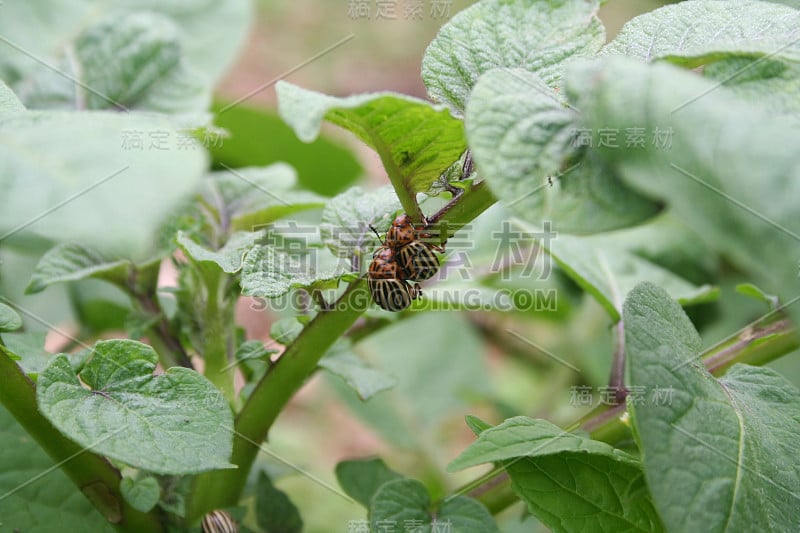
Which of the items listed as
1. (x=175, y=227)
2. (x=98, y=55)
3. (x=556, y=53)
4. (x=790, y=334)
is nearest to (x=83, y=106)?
(x=98, y=55)

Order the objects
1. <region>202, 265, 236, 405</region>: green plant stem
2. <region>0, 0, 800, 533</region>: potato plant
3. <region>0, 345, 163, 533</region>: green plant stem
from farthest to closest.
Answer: <region>202, 265, 236, 405</region>: green plant stem
<region>0, 345, 163, 533</region>: green plant stem
<region>0, 0, 800, 533</region>: potato plant

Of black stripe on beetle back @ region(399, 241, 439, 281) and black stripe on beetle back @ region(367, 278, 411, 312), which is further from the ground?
black stripe on beetle back @ region(399, 241, 439, 281)

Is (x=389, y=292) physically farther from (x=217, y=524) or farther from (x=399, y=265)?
(x=217, y=524)

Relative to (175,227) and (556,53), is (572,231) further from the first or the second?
(175,227)

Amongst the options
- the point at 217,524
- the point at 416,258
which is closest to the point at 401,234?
the point at 416,258

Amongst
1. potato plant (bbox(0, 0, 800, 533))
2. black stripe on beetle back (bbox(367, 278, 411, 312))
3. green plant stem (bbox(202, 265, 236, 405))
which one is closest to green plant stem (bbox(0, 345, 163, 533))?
potato plant (bbox(0, 0, 800, 533))

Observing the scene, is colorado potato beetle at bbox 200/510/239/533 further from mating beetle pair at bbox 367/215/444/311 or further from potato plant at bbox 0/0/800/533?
mating beetle pair at bbox 367/215/444/311
